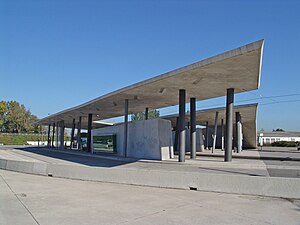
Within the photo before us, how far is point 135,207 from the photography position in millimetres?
8555

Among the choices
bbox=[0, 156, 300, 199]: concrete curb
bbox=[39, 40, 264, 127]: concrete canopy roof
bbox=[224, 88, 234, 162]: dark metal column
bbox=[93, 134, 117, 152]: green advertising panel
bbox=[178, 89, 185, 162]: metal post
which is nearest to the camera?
bbox=[0, 156, 300, 199]: concrete curb

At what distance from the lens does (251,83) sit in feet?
73.4

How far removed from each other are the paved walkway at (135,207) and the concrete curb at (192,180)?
0.35 meters

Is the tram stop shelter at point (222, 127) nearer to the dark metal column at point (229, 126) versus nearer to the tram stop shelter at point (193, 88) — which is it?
the tram stop shelter at point (193, 88)

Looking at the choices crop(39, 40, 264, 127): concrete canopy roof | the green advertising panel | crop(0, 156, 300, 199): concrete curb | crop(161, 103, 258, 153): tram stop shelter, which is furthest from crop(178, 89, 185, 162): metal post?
the green advertising panel

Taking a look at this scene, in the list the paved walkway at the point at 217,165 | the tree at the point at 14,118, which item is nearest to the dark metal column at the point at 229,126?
the paved walkway at the point at 217,165

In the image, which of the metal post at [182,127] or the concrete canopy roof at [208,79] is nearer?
the concrete canopy roof at [208,79]

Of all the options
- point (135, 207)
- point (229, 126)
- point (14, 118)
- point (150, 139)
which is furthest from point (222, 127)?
point (14, 118)

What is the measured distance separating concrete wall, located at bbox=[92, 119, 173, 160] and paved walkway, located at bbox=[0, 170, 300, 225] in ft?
48.0

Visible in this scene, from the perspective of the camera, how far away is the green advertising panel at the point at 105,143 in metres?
33.3

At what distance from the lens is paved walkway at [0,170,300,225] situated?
7105mm

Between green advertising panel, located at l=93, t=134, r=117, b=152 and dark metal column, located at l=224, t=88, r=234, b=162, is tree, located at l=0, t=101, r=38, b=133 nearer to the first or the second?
green advertising panel, located at l=93, t=134, r=117, b=152

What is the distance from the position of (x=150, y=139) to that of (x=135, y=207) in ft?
61.7

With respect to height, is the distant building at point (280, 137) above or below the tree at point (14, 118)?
below
